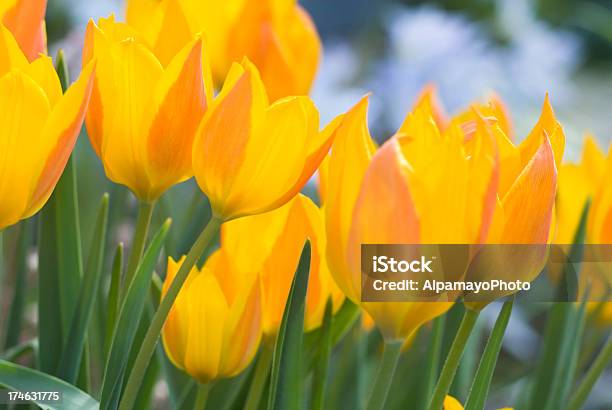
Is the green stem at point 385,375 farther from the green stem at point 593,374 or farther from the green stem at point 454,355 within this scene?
the green stem at point 593,374

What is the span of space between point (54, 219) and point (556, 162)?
0.77 feet

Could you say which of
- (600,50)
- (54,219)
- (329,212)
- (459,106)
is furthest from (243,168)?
(600,50)

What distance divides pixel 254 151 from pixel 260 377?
0.13 meters

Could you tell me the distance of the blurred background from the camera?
217 centimetres

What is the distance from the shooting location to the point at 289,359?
0.38 m

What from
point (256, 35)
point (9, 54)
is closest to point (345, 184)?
point (9, 54)

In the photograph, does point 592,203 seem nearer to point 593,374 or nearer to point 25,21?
point 593,374

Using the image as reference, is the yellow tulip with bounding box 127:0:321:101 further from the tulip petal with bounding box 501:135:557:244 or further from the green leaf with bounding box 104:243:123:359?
the tulip petal with bounding box 501:135:557:244

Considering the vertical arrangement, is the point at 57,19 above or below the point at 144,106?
above

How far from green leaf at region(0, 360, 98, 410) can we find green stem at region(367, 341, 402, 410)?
106mm

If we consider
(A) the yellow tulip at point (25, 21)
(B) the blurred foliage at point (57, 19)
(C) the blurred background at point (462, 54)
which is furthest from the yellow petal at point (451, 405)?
(B) the blurred foliage at point (57, 19)

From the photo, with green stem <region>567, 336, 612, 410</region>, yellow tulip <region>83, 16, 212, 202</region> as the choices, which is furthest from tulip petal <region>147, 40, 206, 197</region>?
green stem <region>567, 336, 612, 410</region>

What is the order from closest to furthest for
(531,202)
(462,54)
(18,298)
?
(531,202) < (18,298) < (462,54)

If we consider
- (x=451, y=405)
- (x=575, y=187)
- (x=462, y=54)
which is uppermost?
(x=462, y=54)
